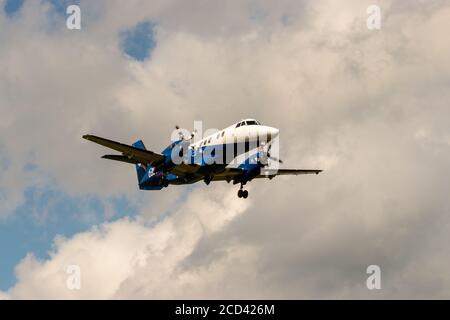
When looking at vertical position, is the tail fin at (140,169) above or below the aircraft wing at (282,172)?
above

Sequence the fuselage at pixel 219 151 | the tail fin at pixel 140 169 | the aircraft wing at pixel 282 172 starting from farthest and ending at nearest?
the tail fin at pixel 140 169, the aircraft wing at pixel 282 172, the fuselage at pixel 219 151

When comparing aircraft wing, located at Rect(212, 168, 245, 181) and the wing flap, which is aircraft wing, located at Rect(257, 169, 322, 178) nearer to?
aircraft wing, located at Rect(212, 168, 245, 181)

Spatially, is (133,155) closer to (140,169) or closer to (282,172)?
(140,169)

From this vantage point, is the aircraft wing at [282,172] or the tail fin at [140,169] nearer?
the aircraft wing at [282,172]

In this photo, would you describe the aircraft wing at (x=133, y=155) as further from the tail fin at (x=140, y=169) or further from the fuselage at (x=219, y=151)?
the tail fin at (x=140, y=169)

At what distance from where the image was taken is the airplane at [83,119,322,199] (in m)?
48.2

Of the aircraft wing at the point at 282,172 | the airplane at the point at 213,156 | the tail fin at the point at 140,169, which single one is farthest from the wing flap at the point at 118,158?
the aircraft wing at the point at 282,172

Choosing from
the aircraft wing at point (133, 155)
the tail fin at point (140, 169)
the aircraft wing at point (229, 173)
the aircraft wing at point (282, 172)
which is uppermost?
the tail fin at point (140, 169)

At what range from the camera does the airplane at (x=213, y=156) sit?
4822cm

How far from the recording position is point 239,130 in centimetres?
4856

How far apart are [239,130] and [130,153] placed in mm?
8057
